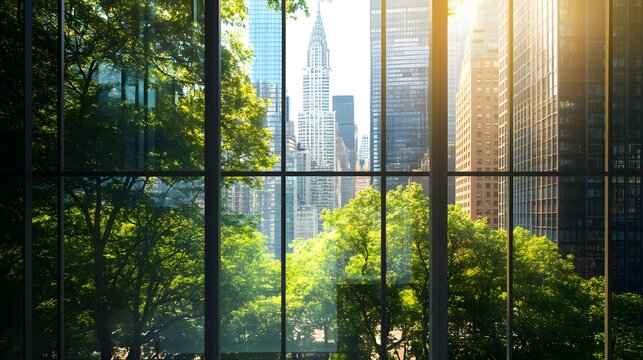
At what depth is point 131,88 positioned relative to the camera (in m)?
5.59

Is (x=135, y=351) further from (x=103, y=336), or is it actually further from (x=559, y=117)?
(x=559, y=117)

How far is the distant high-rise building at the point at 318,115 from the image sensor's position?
5367 mm

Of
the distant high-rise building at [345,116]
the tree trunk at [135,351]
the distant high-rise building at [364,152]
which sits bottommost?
the tree trunk at [135,351]

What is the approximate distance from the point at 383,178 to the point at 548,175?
7.37ft

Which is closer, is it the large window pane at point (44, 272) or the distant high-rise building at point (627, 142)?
the large window pane at point (44, 272)

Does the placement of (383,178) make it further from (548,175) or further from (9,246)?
(9,246)

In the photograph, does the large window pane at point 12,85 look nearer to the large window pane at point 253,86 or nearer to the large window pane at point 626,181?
the large window pane at point 253,86

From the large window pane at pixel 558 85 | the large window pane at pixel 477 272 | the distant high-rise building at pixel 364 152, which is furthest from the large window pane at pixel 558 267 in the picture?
the distant high-rise building at pixel 364 152

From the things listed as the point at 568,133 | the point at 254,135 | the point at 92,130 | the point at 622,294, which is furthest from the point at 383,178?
the point at 92,130

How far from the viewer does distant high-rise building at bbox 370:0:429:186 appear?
209 inches

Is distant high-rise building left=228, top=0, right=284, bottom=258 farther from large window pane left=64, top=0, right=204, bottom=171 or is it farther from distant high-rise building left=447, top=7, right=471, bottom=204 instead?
distant high-rise building left=447, top=7, right=471, bottom=204

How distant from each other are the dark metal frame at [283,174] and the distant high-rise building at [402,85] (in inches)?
3.0

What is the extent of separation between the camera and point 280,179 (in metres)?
5.27

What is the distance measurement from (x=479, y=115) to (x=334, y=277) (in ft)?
9.93
